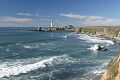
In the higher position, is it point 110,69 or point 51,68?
point 110,69

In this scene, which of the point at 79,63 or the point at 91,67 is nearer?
the point at 91,67

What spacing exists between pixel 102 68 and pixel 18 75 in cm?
1606

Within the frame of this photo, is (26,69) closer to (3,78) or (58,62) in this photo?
(3,78)

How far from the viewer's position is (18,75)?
121ft

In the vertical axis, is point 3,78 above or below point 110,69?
below

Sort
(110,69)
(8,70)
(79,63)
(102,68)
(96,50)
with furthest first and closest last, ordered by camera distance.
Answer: (96,50)
(79,63)
(102,68)
(8,70)
(110,69)

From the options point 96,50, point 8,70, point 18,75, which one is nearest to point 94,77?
point 18,75

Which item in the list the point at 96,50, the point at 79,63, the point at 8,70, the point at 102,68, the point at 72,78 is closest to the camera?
the point at 72,78

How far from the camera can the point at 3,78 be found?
35.2 m

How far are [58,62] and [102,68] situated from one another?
10.1 metres

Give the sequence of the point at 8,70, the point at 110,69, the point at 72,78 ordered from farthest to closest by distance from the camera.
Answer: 1. the point at 8,70
2. the point at 72,78
3. the point at 110,69

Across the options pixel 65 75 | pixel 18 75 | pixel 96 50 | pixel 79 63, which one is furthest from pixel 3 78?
pixel 96 50

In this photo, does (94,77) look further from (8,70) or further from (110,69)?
(8,70)

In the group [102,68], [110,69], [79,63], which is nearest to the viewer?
[110,69]
